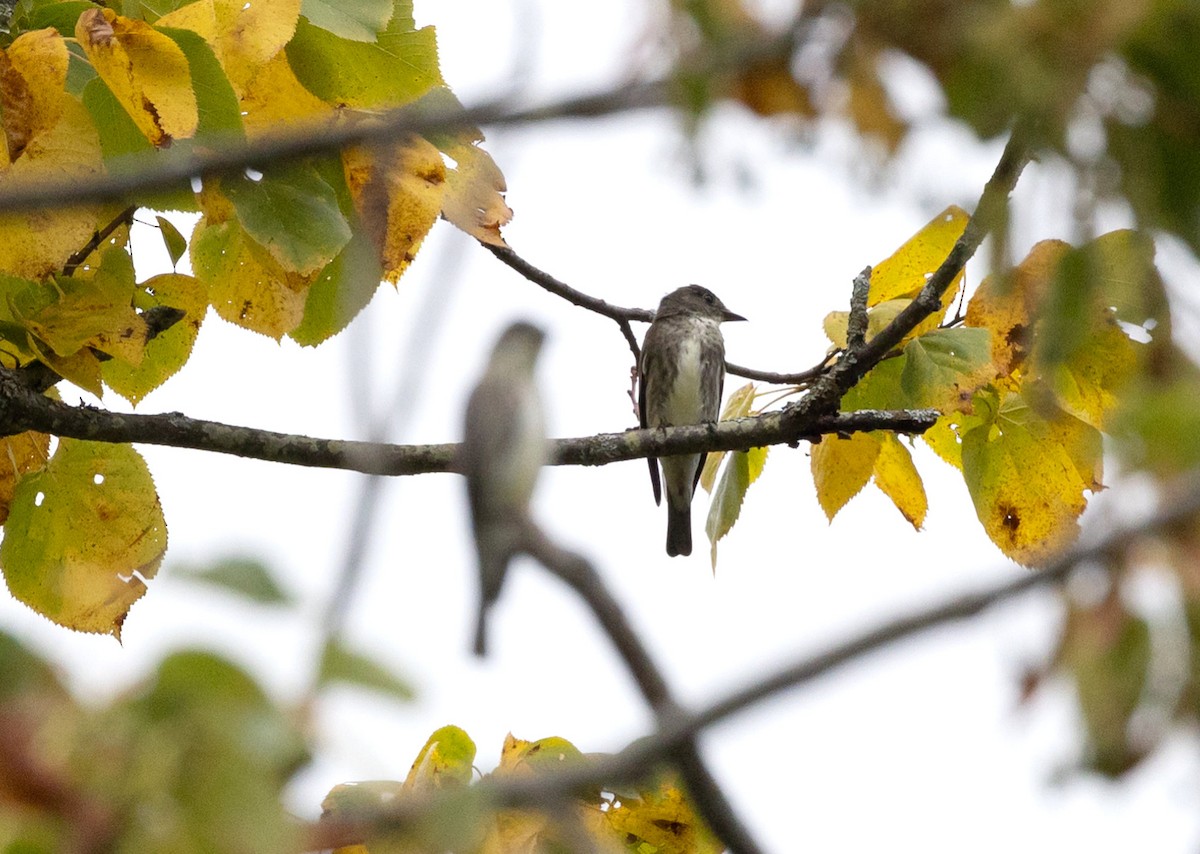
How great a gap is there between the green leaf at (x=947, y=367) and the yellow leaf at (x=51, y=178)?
7.16ft

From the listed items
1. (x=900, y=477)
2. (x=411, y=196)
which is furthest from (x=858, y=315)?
(x=411, y=196)

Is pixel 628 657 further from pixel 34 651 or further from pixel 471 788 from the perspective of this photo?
pixel 34 651

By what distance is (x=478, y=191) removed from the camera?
3.91 metres

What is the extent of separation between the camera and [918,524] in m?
4.38

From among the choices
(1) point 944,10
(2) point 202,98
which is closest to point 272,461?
(2) point 202,98

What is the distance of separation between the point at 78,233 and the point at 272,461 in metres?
1.03

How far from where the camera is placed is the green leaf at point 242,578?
1.21 metres

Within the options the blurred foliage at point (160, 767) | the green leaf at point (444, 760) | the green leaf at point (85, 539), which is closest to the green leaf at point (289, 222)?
the green leaf at point (85, 539)

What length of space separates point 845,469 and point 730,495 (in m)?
0.40

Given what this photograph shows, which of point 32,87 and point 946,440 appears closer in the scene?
point 32,87

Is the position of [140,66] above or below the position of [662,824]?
above

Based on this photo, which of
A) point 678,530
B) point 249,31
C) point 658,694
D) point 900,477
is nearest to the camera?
point 658,694

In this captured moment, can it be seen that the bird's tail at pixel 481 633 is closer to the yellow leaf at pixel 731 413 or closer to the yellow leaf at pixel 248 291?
the yellow leaf at pixel 248 291

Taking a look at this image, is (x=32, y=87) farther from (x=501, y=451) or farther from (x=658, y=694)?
(x=658, y=694)
